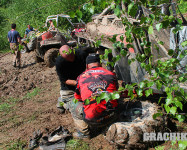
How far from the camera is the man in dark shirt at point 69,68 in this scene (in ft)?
13.0

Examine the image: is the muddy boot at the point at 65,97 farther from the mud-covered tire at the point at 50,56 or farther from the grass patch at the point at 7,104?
the mud-covered tire at the point at 50,56

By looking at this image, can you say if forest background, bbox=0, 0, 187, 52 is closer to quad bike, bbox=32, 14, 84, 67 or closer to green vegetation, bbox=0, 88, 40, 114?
quad bike, bbox=32, 14, 84, 67

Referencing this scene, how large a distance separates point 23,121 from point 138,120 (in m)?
2.59

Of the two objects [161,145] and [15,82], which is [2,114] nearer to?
[15,82]

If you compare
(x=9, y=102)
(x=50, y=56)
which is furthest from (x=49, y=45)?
(x=9, y=102)

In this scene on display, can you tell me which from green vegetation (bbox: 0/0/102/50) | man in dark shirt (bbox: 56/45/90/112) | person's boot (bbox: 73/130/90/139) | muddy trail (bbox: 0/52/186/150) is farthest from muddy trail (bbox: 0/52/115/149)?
green vegetation (bbox: 0/0/102/50)

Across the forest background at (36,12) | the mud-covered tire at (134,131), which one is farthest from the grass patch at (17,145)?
the forest background at (36,12)

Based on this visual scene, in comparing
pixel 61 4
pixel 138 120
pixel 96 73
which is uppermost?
pixel 61 4

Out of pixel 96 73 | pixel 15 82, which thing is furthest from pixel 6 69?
pixel 96 73

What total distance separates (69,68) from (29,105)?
77.0 inches

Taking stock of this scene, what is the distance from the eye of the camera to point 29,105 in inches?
211

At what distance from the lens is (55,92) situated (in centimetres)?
601

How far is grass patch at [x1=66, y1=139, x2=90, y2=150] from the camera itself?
3.26 m

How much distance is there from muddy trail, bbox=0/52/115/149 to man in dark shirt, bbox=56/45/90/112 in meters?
0.60
